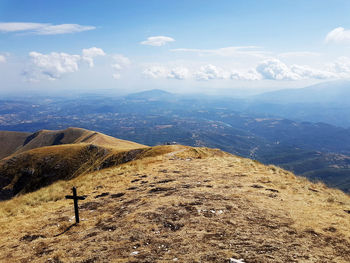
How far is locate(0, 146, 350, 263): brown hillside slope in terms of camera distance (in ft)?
34.1

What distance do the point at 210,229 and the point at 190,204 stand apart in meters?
3.71

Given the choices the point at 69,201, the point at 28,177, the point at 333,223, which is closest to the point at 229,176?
the point at 333,223

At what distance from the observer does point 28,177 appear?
6372cm

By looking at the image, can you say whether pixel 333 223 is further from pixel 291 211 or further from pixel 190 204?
pixel 190 204

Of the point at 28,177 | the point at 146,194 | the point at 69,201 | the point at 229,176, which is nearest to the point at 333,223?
the point at 229,176

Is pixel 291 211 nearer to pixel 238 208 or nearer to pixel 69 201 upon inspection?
pixel 238 208

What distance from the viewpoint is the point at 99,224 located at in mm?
14922

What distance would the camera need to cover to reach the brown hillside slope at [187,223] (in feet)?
34.1

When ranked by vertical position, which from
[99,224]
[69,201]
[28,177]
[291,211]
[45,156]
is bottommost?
[28,177]

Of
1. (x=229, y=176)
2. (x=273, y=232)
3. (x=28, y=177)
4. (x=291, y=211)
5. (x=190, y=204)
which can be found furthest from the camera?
(x=28, y=177)

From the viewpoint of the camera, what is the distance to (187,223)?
13.3m

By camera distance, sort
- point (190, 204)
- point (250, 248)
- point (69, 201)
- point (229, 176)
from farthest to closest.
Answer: point (229, 176)
point (69, 201)
point (190, 204)
point (250, 248)

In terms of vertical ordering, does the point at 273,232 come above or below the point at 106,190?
above

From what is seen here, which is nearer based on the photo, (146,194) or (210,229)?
(210,229)
